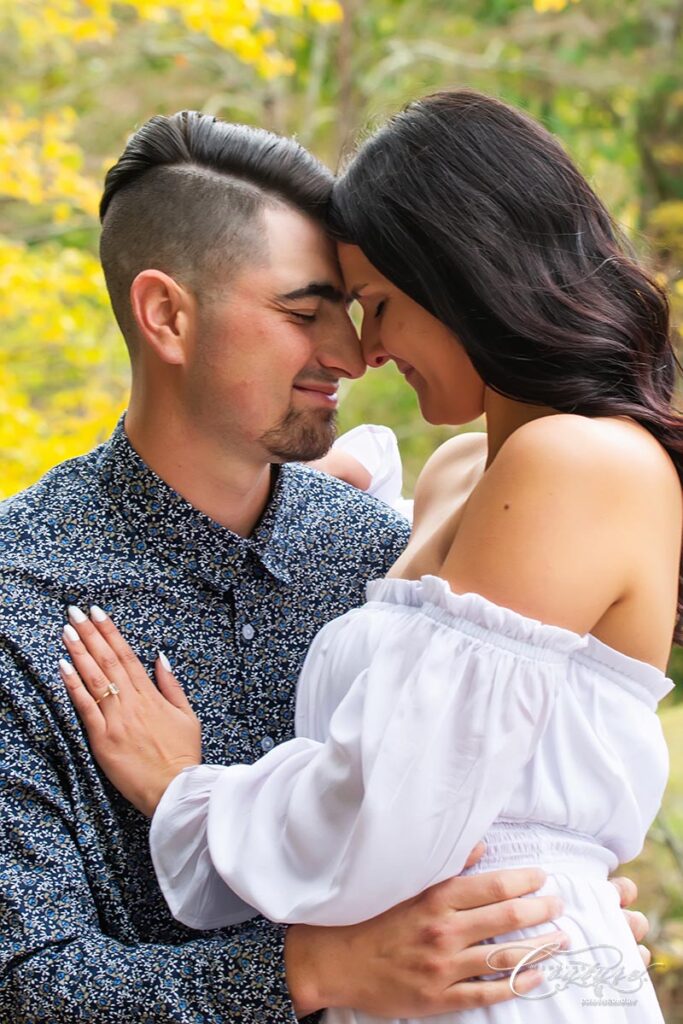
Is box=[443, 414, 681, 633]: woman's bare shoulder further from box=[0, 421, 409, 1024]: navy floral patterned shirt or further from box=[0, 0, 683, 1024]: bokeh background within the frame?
box=[0, 0, 683, 1024]: bokeh background

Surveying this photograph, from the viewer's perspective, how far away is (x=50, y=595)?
198 cm

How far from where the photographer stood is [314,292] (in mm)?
2084

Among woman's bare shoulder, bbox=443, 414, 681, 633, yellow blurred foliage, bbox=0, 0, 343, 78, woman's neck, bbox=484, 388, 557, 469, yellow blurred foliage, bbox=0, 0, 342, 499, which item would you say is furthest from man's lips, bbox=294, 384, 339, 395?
yellow blurred foliage, bbox=0, 0, 343, 78

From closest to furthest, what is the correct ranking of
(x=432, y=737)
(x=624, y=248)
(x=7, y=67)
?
(x=432, y=737), (x=624, y=248), (x=7, y=67)

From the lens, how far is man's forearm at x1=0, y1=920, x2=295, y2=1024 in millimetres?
1687

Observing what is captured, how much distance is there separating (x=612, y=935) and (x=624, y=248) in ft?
3.32

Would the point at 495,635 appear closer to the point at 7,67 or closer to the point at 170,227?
the point at 170,227

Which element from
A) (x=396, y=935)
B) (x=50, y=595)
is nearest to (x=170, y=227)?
(x=50, y=595)

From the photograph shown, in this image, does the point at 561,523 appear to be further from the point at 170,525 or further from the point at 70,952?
the point at 70,952

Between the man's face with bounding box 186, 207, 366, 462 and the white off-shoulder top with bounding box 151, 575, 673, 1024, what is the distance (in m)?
0.42

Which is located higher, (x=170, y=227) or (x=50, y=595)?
(x=170, y=227)

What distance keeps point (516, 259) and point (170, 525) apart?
740 millimetres

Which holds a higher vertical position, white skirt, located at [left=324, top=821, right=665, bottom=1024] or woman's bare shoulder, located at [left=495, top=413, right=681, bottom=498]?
woman's bare shoulder, located at [left=495, top=413, right=681, bottom=498]

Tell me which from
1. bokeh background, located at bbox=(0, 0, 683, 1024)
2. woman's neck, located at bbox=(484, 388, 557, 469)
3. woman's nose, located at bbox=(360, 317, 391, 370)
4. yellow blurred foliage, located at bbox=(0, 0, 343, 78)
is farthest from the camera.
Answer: bokeh background, located at bbox=(0, 0, 683, 1024)
